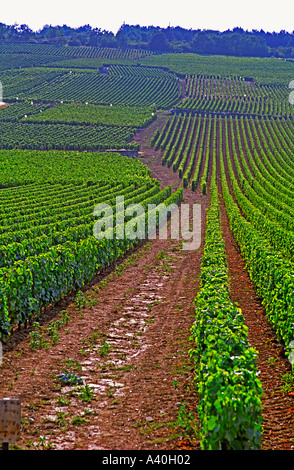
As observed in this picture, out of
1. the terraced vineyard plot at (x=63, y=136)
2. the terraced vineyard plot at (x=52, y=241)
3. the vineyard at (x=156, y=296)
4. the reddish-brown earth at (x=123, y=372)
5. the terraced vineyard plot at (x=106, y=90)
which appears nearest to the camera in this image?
the vineyard at (x=156, y=296)

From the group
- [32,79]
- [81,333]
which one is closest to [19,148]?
[32,79]

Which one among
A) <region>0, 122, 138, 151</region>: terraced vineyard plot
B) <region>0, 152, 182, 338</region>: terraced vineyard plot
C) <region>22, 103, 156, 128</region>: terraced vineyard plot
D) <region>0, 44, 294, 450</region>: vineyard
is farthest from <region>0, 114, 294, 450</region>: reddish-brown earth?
<region>22, 103, 156, 128</region>: terraced vineyard plot

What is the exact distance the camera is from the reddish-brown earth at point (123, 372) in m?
9.20

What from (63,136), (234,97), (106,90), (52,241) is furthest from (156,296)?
(106,90)

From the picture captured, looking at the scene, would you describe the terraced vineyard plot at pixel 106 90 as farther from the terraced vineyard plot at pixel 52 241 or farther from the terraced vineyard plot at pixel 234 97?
the terraced vineyard plot at pixel 52 241

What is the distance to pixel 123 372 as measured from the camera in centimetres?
1217

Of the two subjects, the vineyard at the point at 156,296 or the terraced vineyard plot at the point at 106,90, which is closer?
the vineyard at the point at 156,296

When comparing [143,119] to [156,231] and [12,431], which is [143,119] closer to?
[156,231]

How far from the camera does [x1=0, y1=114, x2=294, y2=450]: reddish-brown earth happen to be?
362 inches

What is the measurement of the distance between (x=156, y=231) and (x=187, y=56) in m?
160

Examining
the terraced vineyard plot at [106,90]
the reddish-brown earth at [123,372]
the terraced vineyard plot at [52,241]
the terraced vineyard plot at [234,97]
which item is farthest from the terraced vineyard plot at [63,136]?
the reddish-brown earth at [123,372]

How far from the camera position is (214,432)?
7555 mm

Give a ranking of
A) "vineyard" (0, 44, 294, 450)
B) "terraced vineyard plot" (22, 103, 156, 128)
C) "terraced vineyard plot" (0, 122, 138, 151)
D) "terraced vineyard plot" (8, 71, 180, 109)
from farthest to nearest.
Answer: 1. "terraced vineyard plot" (8, 71, 180, 109)
2. "terraced vineyard plot" (22, 103, 156, 128)
3. "terraced vineyard plot" (0, 122, 138, 151)
4. "vineyard" (0, 44, 294, 450)

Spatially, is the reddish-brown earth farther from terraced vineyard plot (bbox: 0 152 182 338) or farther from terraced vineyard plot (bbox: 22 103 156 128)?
terraced vineyard plot (bbox: 22 103 156 128)
